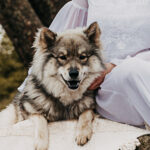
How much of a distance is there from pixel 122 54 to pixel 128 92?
504 mm

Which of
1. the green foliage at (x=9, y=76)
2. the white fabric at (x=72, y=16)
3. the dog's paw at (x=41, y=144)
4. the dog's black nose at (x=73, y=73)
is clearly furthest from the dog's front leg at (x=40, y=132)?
the green foliage at (x=9, y=76)

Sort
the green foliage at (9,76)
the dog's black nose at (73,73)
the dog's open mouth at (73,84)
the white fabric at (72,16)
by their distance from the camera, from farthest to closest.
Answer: the green foliage at (9,76)
the white fabric at (72,16)
the dog's open mouth at (73,84)
the dog's black nose at (73,73)

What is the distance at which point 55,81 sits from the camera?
255 cm

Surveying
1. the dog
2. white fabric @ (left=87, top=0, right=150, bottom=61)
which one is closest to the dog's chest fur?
Result: the dog

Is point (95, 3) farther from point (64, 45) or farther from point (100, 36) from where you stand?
point (64, 45)

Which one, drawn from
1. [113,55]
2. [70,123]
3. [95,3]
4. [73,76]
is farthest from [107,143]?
[95,3]

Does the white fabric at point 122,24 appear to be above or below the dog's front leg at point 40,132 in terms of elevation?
above

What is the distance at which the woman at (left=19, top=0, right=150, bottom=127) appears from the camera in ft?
7.00

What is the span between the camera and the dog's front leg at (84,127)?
2.15m

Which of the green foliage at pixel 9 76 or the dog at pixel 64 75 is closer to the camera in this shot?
the dog at pixel 64 75

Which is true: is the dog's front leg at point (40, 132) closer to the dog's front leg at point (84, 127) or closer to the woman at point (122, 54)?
the dog's front leg at point (84, 127)

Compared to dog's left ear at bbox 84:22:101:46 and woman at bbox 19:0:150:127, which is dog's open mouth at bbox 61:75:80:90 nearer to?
woman at bbox 19:0:150:127

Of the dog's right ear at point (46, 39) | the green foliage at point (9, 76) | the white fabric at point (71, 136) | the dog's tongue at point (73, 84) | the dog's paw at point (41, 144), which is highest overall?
the dog's right ear at point (46, 39)

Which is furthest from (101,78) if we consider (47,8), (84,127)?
(47,8)
